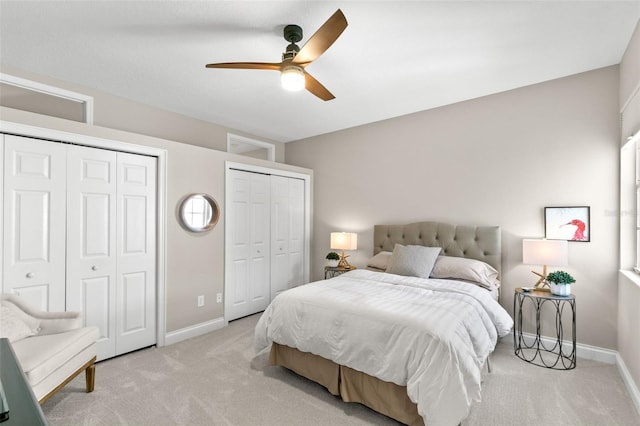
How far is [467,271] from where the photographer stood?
315 centimetres

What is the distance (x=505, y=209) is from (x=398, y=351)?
2303 mm

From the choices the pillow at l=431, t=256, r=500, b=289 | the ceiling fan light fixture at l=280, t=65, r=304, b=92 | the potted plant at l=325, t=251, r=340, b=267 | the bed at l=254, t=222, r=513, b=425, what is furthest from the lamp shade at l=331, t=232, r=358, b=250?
the ceiling fan light fixture at l=280, t=65, r=304, b=92

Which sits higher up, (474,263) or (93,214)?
(93,214)

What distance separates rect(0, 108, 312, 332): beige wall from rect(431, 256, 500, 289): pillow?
261 centimetres

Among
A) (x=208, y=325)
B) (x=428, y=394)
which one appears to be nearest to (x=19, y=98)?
(x=208, y=325)

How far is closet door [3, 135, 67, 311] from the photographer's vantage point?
245cm

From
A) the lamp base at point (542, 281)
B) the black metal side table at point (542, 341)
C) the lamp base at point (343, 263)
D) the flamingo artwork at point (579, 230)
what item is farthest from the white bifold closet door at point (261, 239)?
the flamingo artwork at point (579, 230)

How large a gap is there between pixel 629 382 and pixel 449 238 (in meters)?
1.83

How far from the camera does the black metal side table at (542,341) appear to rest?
2791mm

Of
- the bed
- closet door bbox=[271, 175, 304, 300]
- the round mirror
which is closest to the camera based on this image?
the bed

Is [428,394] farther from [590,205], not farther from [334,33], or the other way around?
[590,205]

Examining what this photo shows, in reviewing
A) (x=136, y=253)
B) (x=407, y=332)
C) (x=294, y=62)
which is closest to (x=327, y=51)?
(x=294, y=62)

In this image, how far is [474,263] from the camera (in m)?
3.22

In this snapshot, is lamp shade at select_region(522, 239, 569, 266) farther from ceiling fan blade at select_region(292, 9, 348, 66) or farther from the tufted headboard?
ceiling fan blade at select_region(292, 9, 348, 66)
